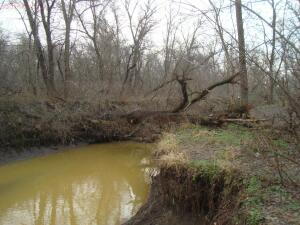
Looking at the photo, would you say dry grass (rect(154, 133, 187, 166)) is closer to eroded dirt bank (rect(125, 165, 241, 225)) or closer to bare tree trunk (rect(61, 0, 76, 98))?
eroded dirt bank (rect(125, 165, 241, 225))

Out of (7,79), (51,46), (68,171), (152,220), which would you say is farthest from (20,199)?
(51,46)

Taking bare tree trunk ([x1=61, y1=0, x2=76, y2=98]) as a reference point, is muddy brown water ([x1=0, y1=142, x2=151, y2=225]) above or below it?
below

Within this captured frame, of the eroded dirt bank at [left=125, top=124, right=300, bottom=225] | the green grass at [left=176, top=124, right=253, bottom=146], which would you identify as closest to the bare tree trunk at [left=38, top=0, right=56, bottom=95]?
the green grass at [left=176, top=124, right=253, bottom=146]

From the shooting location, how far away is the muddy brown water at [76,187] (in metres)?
9.66

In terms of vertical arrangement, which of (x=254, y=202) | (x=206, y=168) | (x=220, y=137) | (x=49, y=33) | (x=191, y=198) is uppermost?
(x=49, y=33)

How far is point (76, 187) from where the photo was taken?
40.2 ft

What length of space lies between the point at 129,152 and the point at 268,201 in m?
11.7

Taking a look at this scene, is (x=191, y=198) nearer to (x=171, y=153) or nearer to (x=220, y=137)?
(x=171, y=153)

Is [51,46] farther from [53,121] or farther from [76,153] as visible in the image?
[76,153]

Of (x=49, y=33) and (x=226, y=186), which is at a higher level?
(x=49, y=33)

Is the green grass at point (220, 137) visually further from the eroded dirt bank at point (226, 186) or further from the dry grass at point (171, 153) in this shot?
the dry grass at point (171, 153)

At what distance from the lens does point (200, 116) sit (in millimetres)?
15195

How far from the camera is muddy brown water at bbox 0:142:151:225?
31.7 ft

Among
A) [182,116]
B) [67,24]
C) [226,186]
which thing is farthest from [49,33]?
[226,186]
